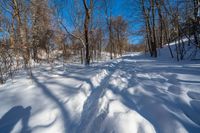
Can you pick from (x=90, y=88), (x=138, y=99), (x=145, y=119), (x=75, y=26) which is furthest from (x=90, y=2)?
(x=145, y=119)

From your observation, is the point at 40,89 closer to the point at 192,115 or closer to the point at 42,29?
the point at 192,115

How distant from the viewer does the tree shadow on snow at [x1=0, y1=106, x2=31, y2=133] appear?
9.27 feet

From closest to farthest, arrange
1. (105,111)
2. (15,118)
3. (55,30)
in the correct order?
(15,118), (105,111), (55,30)

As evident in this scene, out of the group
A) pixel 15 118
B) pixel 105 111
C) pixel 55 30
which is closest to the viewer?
pixel 15 118

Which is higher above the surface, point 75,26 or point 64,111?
point 75,26

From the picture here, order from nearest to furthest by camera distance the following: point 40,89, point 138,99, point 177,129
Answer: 1. point 177,129
2. point 138,99
3. point 40,89

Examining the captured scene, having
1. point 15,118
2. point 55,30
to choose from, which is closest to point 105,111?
point 15,118

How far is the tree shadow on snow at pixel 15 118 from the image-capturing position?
9.27ft

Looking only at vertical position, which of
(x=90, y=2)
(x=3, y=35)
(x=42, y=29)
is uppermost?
(x=90, y=2)

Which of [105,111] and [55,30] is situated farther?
[55,30]

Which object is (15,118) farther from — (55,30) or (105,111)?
(55,30)

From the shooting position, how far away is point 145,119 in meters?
2.92

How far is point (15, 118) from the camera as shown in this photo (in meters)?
3.16

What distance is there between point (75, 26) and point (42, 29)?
3.87 metres
